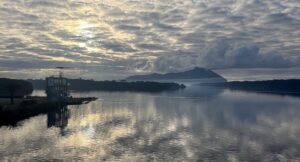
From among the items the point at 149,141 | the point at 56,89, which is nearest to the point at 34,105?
the point at 56,89

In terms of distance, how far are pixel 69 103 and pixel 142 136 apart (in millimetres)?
99289

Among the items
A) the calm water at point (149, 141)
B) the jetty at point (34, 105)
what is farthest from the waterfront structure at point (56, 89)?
the calm water at point (149, 141)

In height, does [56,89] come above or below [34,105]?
above

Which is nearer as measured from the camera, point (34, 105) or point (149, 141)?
point (149, 141)

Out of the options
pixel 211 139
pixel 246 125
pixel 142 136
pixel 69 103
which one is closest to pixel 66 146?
pixel 142 136

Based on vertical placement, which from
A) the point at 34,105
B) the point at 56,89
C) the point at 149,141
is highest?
the point at 56,89

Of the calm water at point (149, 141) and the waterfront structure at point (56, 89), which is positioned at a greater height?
the waterfront structure at point (56, 89)

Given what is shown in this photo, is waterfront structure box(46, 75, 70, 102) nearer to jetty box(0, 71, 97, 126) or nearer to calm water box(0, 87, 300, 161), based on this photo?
jetty box(0, 71, 97, 126)

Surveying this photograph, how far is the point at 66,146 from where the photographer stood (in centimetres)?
6062

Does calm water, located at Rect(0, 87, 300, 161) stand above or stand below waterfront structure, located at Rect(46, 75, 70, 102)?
below

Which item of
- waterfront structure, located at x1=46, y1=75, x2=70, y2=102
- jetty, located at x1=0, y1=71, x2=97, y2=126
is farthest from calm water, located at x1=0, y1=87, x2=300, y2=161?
waterfront structure, located at x1=46, y1=75, x2=70, y2=102

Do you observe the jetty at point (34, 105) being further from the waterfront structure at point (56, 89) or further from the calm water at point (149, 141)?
the calm water at point (149, 141)

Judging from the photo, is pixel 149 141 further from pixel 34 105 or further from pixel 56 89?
pixel 56 89

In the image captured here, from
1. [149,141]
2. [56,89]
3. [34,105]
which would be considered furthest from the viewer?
[56,89]
